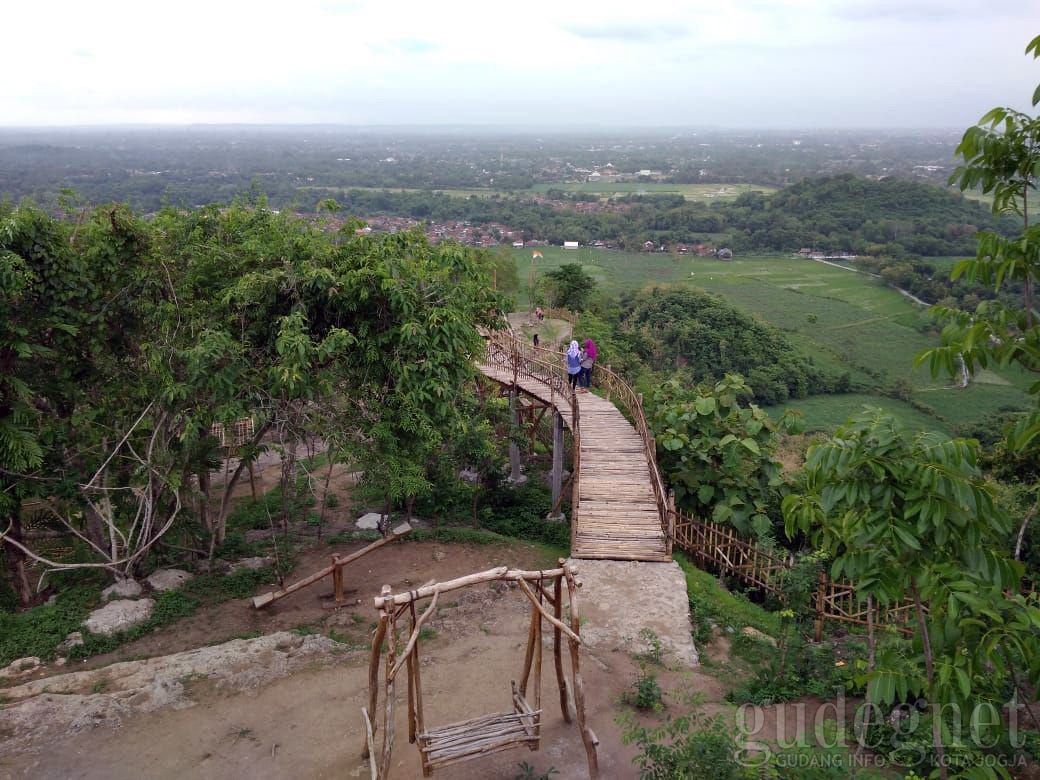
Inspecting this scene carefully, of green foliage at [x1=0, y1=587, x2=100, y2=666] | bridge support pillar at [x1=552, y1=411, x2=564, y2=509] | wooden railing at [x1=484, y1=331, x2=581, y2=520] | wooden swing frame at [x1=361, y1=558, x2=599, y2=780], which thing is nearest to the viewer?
wooden swing frame at [x1=361, y1=558, x2=599, y2=780]

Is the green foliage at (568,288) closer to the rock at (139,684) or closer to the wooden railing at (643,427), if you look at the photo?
the wooden railing at (643,427)

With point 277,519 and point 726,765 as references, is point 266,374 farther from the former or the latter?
point 726,765

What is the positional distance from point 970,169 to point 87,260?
33.0ft

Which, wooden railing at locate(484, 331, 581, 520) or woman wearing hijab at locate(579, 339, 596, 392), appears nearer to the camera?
A: wooden railing at locate(484, 331, 581, 520)

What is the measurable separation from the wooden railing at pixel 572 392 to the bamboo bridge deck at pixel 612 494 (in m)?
0.15

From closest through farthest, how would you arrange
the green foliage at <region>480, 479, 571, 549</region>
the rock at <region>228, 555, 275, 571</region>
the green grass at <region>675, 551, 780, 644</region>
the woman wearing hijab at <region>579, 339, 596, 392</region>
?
1. the green grass at <region>675, 551, 780, 644</region>
2. the rock at <region>228, 555, 275, 571</region>
3. the green foliage at <region>480, 479, 571, 549</region>
4. the woman wearing hijab at <region>579, 339, 596, 392</region>

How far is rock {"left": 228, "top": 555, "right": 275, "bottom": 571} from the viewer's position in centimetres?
1170

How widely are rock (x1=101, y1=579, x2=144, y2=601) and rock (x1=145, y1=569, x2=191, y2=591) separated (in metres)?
0.27

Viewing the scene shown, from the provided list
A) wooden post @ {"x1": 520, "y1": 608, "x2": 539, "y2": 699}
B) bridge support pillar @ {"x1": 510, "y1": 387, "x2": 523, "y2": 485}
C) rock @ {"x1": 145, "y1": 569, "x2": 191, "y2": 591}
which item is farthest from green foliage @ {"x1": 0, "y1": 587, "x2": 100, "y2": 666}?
bridge support pillar @ {"x1": 510, "y1": 387, "x2": 523, "y2": 485}

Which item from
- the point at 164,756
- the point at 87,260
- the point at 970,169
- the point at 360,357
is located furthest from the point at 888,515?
the point at 87,260

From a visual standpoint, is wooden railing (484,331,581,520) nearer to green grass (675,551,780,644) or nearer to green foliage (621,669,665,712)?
green grass (675,551,780,644)

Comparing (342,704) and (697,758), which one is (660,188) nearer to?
(342,704)

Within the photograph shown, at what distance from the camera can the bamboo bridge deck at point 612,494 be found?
1059 centimetres

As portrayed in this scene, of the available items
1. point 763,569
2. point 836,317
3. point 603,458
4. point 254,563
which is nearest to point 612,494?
point 603,458
